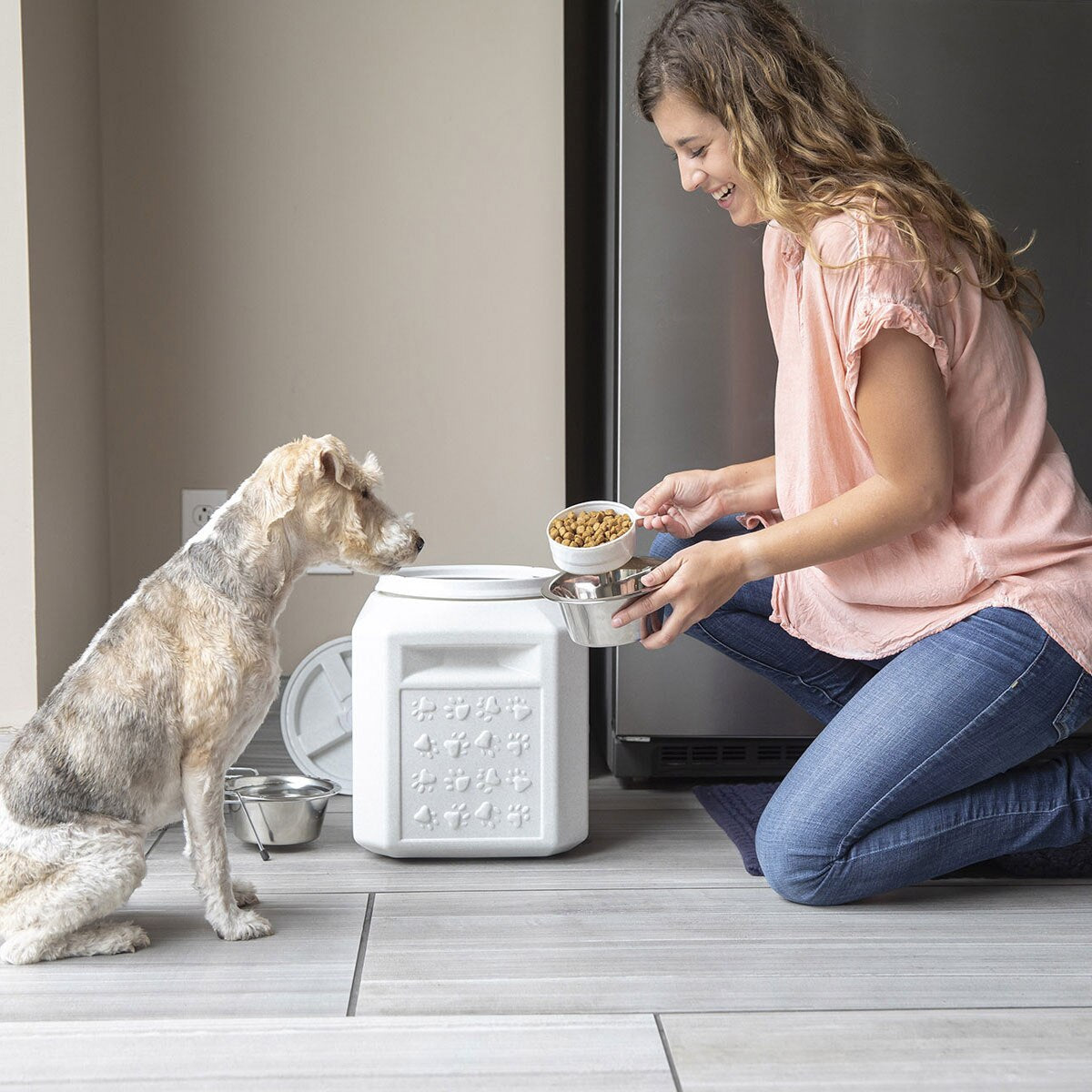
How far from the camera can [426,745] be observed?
5.74ft

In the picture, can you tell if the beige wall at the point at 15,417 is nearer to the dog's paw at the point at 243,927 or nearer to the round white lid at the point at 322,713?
the round white lid at the point at 322,713

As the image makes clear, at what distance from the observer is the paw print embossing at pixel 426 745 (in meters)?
1.75

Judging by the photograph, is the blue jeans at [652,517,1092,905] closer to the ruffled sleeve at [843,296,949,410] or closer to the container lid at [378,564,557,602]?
the ruffled sleeve at [843,296,949,410]

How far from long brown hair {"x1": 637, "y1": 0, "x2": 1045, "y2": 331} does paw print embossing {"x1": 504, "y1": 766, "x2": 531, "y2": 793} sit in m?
0.84

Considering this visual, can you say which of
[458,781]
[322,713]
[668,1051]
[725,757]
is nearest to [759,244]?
[725,757]

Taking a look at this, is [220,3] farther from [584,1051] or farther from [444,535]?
[584,1051]

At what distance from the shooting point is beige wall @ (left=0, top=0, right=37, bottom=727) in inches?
75.0

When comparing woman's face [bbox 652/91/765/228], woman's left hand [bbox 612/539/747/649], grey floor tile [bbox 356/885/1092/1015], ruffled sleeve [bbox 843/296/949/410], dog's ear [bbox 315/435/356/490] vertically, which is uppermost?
woman's face [bbox 652/91/765/228]

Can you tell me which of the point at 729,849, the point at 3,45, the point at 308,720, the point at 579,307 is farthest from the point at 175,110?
the point at 729,849

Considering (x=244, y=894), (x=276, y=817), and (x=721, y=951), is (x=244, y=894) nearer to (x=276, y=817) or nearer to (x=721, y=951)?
(x=276, y=817)

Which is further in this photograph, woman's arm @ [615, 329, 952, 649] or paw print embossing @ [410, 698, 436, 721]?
paw print embossing @ [410, 698, 436, 721]

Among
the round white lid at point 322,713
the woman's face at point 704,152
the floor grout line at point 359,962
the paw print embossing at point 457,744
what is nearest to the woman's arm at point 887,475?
the woman's face at point 704,152

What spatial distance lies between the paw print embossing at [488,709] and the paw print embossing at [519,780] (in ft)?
0.28

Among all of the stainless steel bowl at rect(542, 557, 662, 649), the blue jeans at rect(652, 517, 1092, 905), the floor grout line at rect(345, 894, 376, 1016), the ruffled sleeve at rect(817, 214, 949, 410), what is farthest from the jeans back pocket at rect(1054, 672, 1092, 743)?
the floor grout line at rect(345, 894, 376, 1016)
